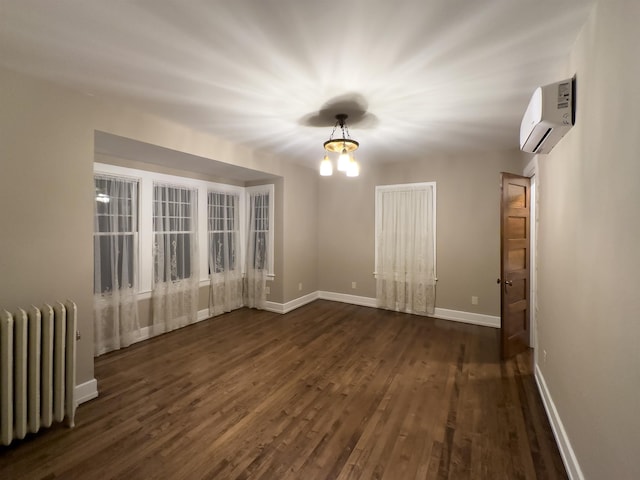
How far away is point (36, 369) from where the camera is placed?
1895mm

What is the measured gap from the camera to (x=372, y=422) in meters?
2.13

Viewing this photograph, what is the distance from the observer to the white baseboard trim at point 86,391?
7.71 ft

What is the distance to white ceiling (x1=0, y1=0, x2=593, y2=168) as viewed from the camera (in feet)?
4.81

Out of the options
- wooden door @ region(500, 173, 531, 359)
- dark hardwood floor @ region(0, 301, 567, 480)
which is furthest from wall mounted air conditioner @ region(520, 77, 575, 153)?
dark hardwood floor @ region(0, 301, 567, 480)

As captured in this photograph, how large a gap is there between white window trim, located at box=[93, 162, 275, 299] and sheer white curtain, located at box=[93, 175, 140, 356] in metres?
0.08

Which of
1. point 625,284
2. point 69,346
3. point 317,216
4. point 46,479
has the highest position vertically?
point 317,216

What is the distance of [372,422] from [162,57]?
9.73 feet

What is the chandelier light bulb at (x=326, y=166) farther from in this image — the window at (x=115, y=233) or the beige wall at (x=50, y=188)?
the window at (x=115, y=233)

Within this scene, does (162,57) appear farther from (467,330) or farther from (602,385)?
(467,330)

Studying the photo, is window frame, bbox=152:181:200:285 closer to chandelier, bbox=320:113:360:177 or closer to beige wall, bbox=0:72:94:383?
beige wall, bbox=0:72:94:383

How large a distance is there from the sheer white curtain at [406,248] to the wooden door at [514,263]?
131cm

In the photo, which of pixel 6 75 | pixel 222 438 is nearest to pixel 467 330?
pixel 222 438

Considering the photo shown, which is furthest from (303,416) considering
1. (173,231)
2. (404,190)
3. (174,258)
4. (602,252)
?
(404,190)

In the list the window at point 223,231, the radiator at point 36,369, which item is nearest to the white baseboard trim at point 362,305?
the window at point 223,231
